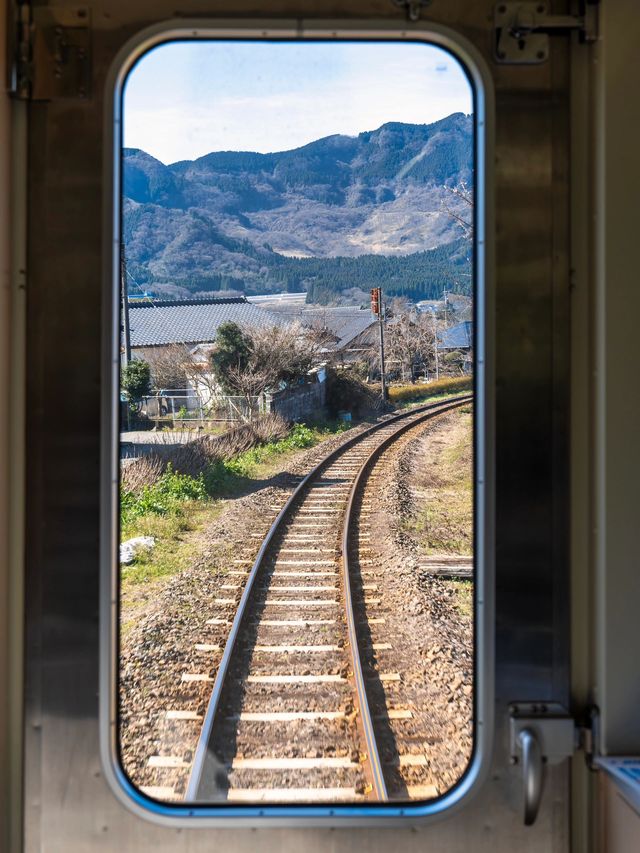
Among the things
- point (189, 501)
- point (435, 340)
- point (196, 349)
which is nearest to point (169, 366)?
point (196, 349)

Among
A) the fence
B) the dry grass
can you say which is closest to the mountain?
the fence

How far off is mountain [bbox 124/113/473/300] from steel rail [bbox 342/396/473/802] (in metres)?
0.72

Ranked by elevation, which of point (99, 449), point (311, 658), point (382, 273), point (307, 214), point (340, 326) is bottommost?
point (311, 658)

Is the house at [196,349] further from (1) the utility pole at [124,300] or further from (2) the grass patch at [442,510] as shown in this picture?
(2) the grass patch at [442,510]

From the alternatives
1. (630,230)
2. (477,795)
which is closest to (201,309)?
(630,230)

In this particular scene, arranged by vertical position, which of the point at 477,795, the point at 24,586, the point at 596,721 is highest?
the point at 24,586

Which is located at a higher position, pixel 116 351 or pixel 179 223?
pixel 179 223

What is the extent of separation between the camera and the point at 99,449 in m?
1.41

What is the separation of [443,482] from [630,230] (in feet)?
9.69

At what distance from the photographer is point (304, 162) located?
2.64 meters

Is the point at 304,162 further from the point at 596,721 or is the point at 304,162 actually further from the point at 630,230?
the point at 596,721

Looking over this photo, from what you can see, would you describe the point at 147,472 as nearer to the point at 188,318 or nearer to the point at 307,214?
the point at 188,318

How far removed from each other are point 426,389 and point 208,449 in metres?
1.28

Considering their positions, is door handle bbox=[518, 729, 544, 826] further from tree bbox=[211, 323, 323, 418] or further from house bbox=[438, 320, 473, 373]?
tree bbox=[211, 323, 323, 418]
